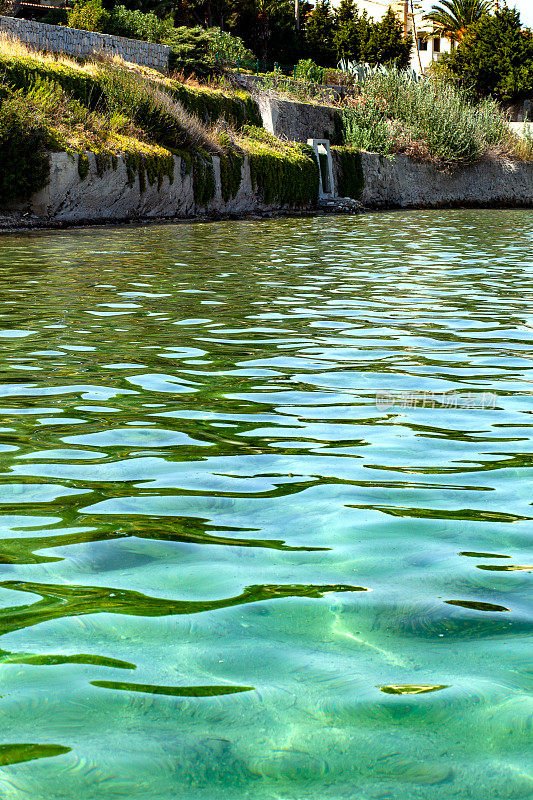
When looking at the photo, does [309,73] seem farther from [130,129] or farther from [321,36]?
[130,129]

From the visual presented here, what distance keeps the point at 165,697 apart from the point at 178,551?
36.3 inches

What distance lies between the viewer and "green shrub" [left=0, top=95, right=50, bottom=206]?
1850cm

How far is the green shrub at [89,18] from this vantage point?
99.5 ft

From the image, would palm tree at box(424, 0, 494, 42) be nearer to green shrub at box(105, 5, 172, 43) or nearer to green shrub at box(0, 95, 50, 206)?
green shrub at box(105, 5, 172, 43)

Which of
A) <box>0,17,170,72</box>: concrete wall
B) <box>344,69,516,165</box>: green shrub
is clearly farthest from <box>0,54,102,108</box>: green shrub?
<box>344,69,516,165</box>: green shrub

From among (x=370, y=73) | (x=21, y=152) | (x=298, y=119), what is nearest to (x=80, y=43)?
(x=298, y=119)

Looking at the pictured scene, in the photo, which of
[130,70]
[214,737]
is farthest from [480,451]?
[130,70]

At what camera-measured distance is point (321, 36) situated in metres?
55.6

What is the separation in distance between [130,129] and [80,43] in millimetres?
5337

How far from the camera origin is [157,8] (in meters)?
41.3

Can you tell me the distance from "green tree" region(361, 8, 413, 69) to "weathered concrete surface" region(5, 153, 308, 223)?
33.4m

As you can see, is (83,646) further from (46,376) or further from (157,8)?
(157,8)

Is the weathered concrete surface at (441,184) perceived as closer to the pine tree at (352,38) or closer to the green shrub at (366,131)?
the green shrub at (366,131)

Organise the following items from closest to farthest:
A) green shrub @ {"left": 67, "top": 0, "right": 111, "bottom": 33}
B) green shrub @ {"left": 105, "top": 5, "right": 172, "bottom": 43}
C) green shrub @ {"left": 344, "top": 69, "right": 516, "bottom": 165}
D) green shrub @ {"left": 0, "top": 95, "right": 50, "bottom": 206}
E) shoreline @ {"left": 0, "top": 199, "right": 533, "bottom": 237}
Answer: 1. green shrub @ {"left": 0, "top": 95, "right": 50, "bottom": 206}
2. shoreline @ {"left": 0, "top": 199, "right": 533, "bottom": 237}
3. green shrub @ {"left": 67, "top": 0, "right": 111, "bottom": 33}
4. green shrub @ {"left": 105, "top": 5, "right": 172, "bottom": 43}
5. green shrub @ {"left": 344, "top": 69, "right": 516, "bottom": 165}
